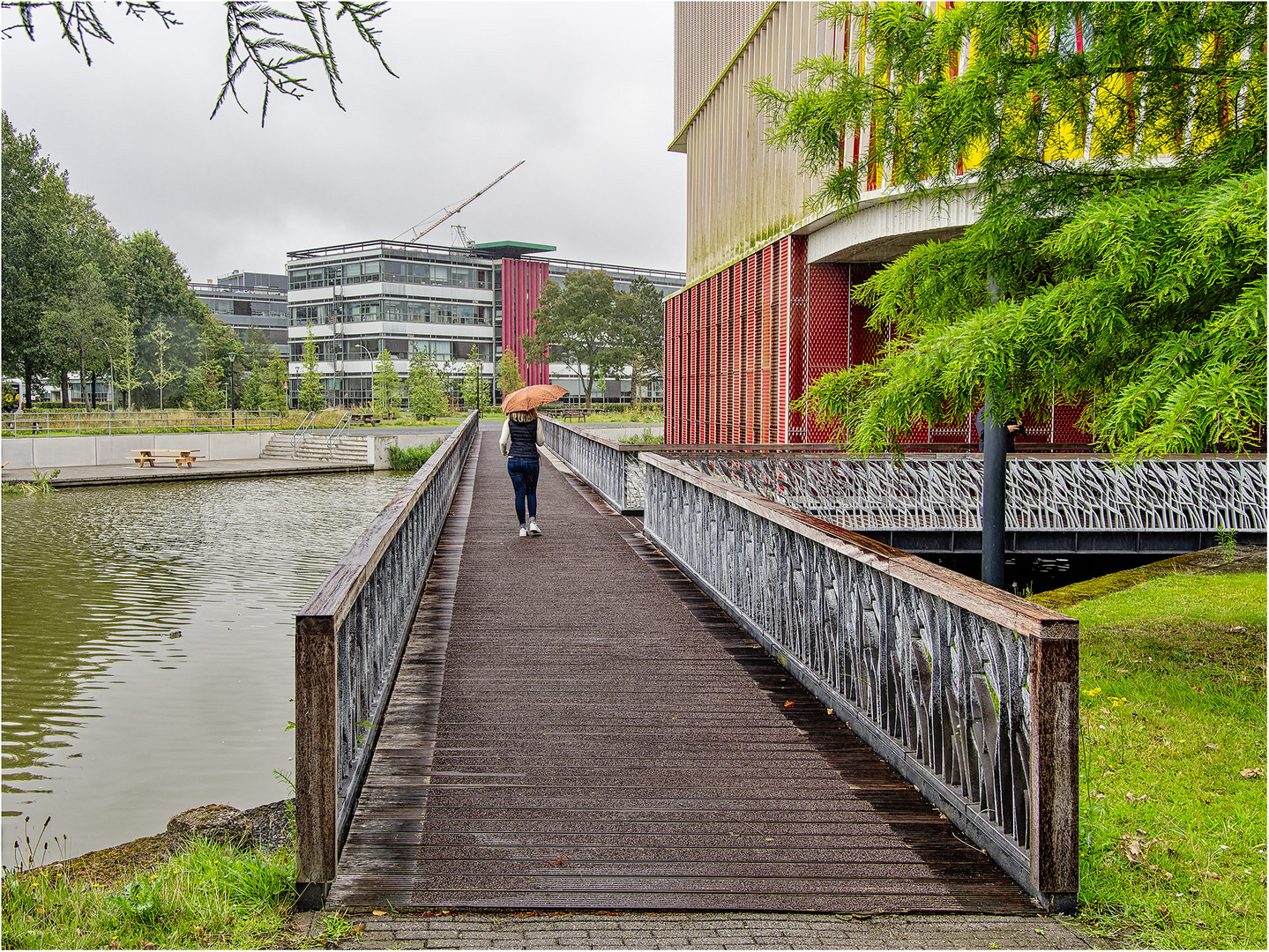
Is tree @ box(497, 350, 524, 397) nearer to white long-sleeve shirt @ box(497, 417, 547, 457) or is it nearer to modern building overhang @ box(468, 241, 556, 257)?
modern building overhang @ box(468, 241, 556, 257)

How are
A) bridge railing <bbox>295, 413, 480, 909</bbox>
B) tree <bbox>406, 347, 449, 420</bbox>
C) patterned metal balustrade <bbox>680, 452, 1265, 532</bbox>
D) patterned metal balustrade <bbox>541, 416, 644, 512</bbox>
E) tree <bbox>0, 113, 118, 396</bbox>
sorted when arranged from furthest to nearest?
tree <bbox>406, 347, 449, 420</bbox> → tree <bbox>0, 113, 118, 396</bbox> → patterned metal balustrade <bbox>680, 452, 1265, 532</bbox> → patterned metal balustrade <bbox>541, 416, 644, 512</bbox> → bridge railing <bbox>295, 413, 480, 909</bbox>

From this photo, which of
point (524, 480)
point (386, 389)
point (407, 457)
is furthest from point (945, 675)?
point (386, 389)

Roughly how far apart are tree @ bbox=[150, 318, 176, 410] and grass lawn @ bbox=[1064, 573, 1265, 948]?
5389 centimetres

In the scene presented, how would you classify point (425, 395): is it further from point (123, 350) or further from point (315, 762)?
point (315, 762)

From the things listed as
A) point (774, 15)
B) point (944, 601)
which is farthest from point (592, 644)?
point (774, 15)

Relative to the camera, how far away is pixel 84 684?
9812 millimetres

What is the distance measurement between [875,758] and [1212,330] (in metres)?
2.41

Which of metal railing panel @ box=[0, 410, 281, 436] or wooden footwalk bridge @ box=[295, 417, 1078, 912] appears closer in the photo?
wooden footwalk bridge @ box=[295, 417, 1078, 912]

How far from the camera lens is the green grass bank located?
332 centimetres

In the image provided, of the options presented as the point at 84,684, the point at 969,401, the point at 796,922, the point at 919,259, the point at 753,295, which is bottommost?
the point at 84,684

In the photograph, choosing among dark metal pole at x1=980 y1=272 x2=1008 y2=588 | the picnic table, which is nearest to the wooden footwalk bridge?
dark metal pole at x1=980 y1=272 x2=1008 y2=588

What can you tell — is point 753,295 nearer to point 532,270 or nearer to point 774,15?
Result: point 774,15

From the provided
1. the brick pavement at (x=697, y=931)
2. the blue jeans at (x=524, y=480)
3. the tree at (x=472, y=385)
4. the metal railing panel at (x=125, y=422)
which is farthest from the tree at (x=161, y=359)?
the brick pavement at (x=697, y=931)

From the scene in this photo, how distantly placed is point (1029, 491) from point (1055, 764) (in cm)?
1302
